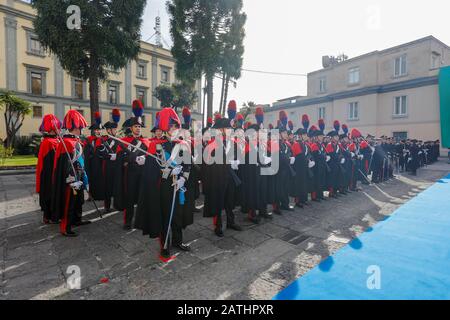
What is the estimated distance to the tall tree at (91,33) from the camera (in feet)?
41.9

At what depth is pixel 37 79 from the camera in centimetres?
2542

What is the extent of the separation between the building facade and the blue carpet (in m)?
19.5

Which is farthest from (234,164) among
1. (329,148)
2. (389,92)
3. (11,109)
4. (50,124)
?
(389,92)

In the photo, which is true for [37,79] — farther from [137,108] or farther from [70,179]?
[70,179]

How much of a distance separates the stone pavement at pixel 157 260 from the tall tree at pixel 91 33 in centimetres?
1036

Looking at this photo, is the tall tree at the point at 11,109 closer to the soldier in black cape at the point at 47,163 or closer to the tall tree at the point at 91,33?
the tall tree at the point at 91,33

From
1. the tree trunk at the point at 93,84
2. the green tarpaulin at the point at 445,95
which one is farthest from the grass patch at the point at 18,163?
the green tarpaulin at the point at 445,95

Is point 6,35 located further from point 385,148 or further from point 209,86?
point 385,148

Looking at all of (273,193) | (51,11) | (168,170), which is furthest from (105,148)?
(51,11)

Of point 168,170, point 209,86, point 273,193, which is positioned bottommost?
point 273,193

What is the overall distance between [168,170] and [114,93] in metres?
31.4

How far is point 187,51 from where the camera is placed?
16609 millimetres

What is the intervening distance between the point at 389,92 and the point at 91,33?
25794mm

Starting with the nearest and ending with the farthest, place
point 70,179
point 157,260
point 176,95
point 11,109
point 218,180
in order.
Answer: point 157,260, point 70,179, point 218,180, point 11,109, point 176,95
